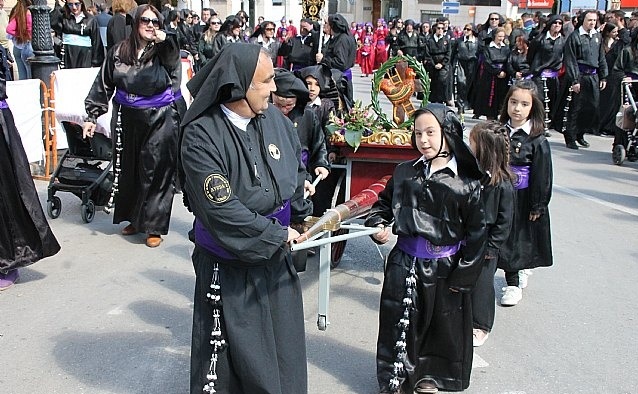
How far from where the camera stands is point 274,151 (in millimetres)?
3213

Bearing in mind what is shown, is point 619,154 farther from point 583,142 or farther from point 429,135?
point 429,135

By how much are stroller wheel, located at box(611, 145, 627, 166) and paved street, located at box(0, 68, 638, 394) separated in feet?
12.7

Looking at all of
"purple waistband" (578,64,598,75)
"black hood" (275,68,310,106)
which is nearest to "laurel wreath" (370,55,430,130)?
"black hood" (275,68,310,106)

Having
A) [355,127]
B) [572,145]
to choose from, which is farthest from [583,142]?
[355,127]

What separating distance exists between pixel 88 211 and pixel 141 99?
1.54m

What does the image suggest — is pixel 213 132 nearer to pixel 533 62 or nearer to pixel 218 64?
pixel 218 64

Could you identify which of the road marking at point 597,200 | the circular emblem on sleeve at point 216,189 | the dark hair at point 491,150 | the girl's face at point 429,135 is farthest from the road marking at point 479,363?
the road marking at point 597,200

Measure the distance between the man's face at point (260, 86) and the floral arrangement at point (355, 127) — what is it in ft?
7.87

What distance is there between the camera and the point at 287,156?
329cm

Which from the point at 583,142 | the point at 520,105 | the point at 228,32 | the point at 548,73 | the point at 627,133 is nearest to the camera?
the point at 520,105

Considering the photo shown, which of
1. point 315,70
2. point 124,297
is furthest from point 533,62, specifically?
point 124,297

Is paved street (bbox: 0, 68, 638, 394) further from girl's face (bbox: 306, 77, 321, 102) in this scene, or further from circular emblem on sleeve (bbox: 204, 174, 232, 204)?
circular emblem on sleeve (bbox: 204, 174, 232, 204)

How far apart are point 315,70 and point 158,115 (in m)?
1.45

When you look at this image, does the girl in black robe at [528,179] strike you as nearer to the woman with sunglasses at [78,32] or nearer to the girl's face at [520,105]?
the girl's face at [520,105]
